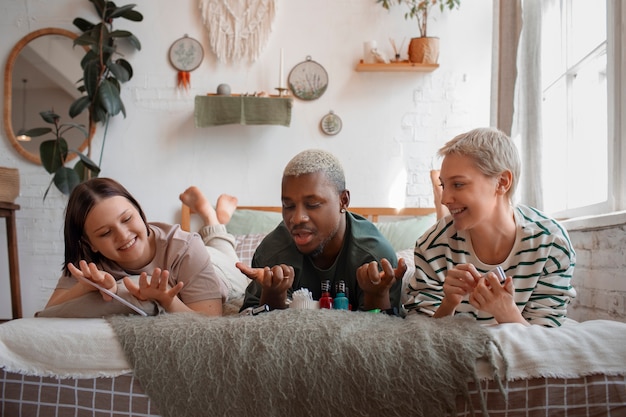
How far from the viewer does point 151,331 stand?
1312mm

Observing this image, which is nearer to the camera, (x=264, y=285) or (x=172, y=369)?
(x=172, y=369)

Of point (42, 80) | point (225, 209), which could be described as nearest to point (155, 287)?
point (225, 209)

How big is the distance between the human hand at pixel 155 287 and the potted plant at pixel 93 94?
2326 mm

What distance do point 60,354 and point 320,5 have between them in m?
3.19

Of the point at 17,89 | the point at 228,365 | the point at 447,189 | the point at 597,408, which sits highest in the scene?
the point at 17,89

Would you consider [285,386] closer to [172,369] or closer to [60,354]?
[172,369]

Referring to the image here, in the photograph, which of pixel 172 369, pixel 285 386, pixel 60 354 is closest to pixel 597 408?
pixel 285 386

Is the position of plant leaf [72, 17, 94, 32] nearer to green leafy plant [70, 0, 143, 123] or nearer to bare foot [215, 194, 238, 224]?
green leafy plant [70, 0, 143, 123]

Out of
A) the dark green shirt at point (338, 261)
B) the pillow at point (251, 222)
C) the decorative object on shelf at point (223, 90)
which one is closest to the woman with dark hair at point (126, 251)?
the dark green shirt at point (338, 261)

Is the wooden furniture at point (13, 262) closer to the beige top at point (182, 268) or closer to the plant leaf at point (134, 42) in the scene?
the plant leaf at point (134, 42)

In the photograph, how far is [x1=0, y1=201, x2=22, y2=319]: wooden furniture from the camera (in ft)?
12.1

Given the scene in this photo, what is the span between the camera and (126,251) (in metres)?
1.74

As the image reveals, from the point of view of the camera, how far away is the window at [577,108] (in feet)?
7.55

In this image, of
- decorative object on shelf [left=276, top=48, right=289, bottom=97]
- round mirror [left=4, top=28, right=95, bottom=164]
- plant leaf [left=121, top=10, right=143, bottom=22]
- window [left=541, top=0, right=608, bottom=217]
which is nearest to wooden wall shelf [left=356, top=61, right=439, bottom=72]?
decorative object on shelf [left=276, top=48, right=289, bottom=97]
